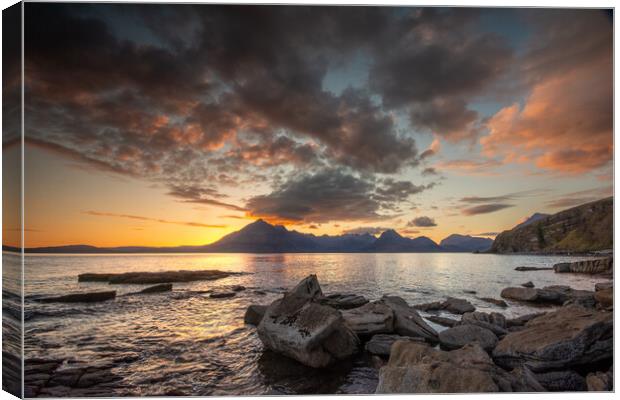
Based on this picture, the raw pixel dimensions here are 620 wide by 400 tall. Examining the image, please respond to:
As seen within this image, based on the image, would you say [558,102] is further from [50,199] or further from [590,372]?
[50,199]

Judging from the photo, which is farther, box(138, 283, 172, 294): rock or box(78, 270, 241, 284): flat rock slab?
box(78, 270, 241, 284): flat rock slab

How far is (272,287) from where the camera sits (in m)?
23.8

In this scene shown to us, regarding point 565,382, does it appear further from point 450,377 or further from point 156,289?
point 156,289

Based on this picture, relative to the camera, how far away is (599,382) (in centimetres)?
570

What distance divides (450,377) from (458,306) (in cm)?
871

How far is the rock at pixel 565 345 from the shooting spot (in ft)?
19.8

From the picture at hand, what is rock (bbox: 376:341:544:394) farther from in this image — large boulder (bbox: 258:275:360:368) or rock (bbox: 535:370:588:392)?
large boulder (bbox: 258:275:360:368)

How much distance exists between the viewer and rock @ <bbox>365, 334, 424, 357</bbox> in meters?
7.63

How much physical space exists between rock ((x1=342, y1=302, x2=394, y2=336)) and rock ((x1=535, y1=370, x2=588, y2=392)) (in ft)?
11.7

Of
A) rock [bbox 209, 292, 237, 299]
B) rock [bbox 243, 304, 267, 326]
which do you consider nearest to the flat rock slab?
rock [bbox 209, 292, 237, 299]

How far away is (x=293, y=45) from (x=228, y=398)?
25.2 ft

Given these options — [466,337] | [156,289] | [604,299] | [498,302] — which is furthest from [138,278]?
[604,299]

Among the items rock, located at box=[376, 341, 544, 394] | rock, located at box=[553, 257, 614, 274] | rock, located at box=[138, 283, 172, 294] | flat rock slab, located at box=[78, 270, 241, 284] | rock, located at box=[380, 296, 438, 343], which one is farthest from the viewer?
flat rock slab, located at box=[78, 270, 241, 284]

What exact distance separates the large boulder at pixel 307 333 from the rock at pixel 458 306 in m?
6.57
